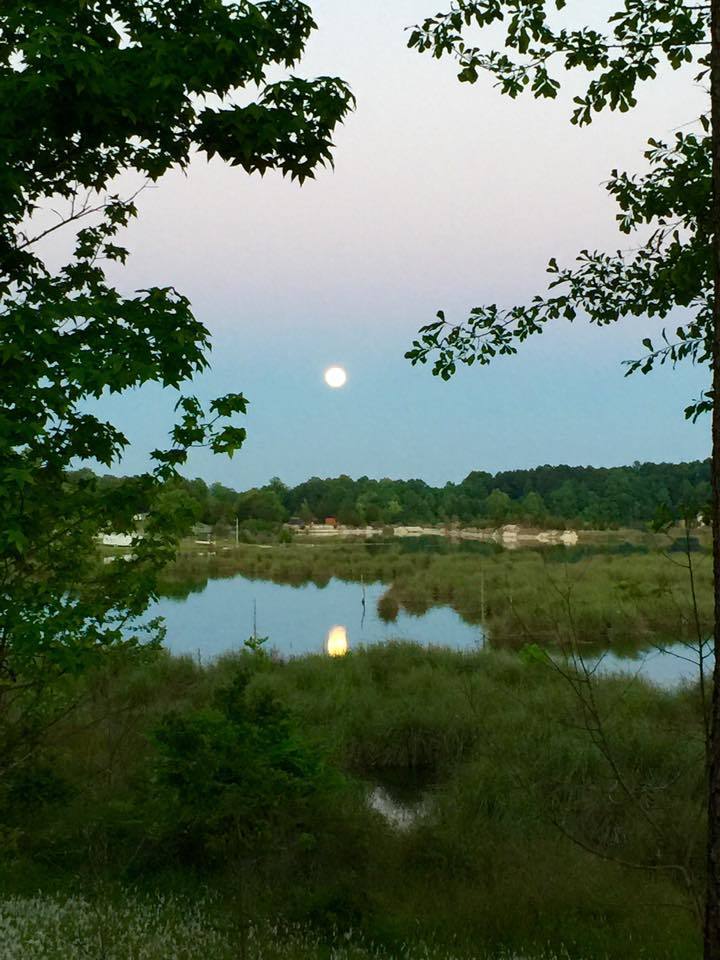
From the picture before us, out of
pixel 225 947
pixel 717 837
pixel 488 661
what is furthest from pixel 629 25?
pixel 488 661

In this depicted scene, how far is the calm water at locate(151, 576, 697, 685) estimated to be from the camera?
2547 cm

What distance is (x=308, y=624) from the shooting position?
4047 cm

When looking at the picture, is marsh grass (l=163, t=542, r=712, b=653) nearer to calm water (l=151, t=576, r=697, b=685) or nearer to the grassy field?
calm water (l=151, t=576, r=697, b=685)

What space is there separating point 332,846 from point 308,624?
31.4 metres

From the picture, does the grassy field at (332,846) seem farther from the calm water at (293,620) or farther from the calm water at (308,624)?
the calm water at (293,620)

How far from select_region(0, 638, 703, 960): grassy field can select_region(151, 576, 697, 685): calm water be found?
33.7 ft

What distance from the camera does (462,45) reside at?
6.51m

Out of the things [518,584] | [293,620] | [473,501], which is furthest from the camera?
[473,501]

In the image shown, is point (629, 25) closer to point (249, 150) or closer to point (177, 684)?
point (249, 150)

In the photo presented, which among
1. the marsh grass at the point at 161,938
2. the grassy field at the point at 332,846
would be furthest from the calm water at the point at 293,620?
the marsh grass at the point at 161,938

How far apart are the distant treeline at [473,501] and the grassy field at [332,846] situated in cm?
5784

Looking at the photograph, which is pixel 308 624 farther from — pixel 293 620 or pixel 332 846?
pixel 332 846

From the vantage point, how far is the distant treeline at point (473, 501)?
76000mm

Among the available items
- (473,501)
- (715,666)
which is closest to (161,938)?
(715,666)
